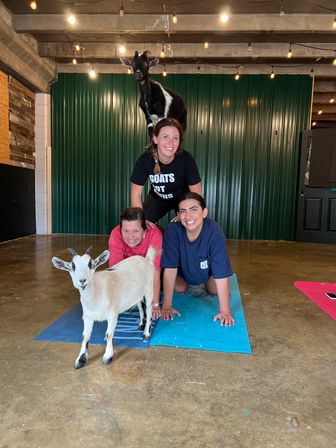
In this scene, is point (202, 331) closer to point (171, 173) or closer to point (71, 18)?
point (171, 173)

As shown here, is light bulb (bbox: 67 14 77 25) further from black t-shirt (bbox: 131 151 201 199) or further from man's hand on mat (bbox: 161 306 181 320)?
man's hand on mat (bbox: 161 306 181 320)

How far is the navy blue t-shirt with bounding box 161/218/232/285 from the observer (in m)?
2.50

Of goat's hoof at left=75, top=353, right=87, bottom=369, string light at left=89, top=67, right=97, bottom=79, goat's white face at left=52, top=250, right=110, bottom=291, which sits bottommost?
goat's hoof at left=75, top=353, right=87, bottom=369

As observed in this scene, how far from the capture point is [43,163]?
24.9 feet

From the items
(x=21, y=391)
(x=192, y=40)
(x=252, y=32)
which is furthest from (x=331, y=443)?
(x=192, y=40)

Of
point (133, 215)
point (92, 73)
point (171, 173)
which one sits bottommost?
point (133, 215)

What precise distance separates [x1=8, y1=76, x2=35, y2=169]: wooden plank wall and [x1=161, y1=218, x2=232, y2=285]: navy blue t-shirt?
16.9ft

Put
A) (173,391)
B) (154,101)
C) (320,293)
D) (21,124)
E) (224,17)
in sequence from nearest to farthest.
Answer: (173,391) < (320,293) < (154,101) < (224,17) < (21,124)

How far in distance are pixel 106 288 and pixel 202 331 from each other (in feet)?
2.83

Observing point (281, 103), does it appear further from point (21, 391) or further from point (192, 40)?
point (21, 391)

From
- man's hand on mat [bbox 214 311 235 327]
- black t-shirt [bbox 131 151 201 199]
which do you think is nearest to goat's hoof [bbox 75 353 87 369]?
man's hand on mat [bbox 214 311 235 327]

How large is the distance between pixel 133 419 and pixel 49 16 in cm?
660

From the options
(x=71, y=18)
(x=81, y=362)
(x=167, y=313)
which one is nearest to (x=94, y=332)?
(x=81, y=362)

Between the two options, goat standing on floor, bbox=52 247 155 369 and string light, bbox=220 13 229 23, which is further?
string light, bbox=220 13 229 23
